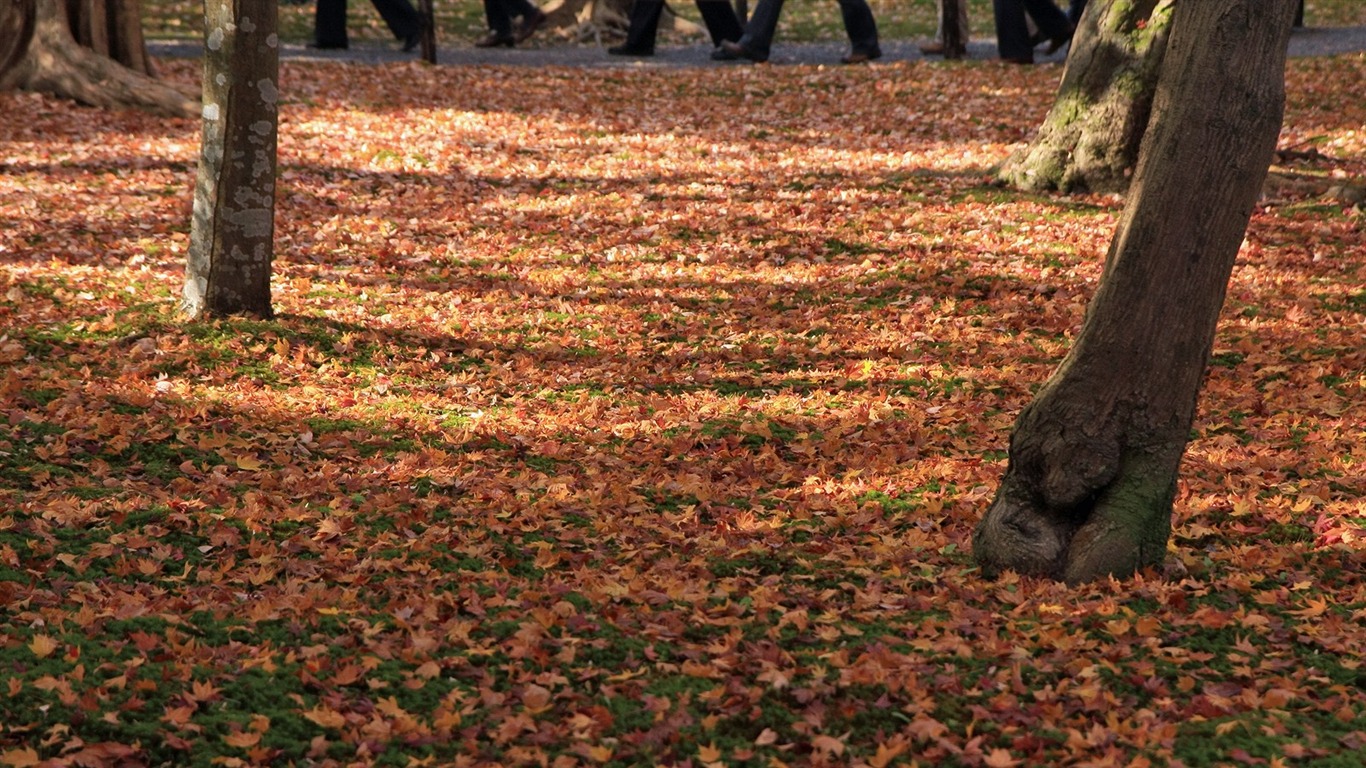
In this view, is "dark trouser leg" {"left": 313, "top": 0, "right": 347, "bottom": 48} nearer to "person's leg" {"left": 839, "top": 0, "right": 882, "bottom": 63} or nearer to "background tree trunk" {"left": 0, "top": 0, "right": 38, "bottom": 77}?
"background tree trunk" {"left": 0, "top": 0, "right": 38, "bottom": 77}

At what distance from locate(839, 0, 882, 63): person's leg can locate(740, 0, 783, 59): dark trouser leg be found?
1122 millimetres

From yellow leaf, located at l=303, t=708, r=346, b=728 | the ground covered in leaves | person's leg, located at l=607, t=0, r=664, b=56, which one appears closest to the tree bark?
person's leg, located at l=607, t=0, r=664, b=56

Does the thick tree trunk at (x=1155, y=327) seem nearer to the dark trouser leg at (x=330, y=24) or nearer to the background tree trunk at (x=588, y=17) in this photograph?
the dark trouser leg at (x=330, y=24)

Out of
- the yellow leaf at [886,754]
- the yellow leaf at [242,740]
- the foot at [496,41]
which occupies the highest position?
the foot at [496,41]

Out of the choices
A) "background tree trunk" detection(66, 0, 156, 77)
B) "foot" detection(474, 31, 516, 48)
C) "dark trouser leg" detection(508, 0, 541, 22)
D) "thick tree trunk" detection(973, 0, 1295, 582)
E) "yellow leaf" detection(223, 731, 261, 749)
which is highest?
"dark trouser leg" detection(508, 0, 541, 22)

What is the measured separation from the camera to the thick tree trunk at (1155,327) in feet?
17.1

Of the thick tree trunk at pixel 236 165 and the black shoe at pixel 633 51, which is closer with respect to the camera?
the thick tree trunk at pixel 236 165

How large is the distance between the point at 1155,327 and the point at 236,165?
6045 mm

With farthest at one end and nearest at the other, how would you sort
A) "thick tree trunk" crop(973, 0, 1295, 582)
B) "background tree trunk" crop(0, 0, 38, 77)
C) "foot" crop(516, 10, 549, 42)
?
"foot" crop(516, 10, 549, 42), "background tree trunk" crop(0, 0, 38, 77), "thick tree trunk" crop(973, 0, 1295, 582)

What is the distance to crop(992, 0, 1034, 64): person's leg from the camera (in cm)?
1925

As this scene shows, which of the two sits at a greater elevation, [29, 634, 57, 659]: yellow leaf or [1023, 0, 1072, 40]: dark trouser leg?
[1023, 0, 1072, 40]: dark trouser leg

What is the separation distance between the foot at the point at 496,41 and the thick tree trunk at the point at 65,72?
26.8ft

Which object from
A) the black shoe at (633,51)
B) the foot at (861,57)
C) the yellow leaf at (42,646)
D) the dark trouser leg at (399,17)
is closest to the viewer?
the yellow leaf at (42,646)

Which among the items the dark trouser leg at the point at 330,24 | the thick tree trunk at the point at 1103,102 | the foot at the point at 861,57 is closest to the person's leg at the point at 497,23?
the dark trouser leg at the point at 330,24
